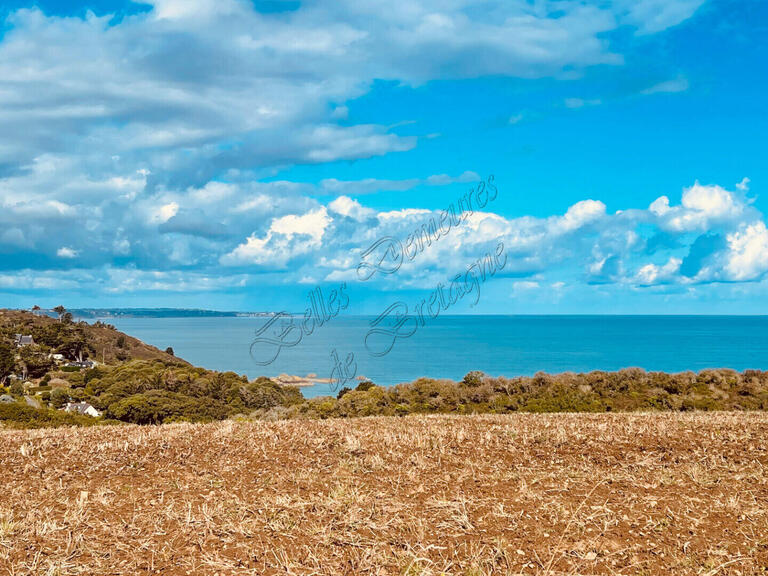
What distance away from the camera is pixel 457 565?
561 centimetres

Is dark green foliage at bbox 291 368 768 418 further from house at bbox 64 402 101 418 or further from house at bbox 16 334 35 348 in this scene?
house at bbox 16 334 35 348

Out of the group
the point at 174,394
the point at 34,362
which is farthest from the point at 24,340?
the point at 174,394

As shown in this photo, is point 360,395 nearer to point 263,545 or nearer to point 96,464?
point 96,464

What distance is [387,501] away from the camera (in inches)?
292

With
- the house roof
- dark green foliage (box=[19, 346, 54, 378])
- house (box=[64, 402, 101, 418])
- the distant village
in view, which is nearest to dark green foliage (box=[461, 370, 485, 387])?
the distant village

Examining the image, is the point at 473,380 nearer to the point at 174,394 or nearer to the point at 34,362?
the point at 174,394

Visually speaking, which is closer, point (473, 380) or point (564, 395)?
point (564, 395)

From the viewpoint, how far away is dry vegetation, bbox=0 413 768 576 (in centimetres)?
579

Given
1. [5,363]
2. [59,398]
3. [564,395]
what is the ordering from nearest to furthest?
1. [564,395]
2. [59,398]
3. [5,363]

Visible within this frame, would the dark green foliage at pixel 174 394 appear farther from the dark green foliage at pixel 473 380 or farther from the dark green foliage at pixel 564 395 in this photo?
the dark green foliage at pixel 473 380

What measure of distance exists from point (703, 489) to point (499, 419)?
6.80m

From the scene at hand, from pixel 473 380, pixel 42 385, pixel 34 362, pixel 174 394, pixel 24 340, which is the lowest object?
pixel 42 385

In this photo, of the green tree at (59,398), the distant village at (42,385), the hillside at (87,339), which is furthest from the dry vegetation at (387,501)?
the hillside at (87,339)

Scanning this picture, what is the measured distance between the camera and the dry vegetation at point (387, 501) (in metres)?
5.79
